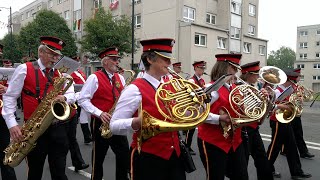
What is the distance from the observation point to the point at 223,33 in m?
33.3

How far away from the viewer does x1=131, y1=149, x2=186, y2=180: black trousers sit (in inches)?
115

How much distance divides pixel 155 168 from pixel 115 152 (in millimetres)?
1817

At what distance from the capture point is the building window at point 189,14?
3083 cm

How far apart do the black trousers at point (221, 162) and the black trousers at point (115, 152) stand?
1236mm

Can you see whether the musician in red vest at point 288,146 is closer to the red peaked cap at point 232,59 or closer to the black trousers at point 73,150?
the red peaked cap at point 232,59

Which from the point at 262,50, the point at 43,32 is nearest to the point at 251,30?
the point at 262,50

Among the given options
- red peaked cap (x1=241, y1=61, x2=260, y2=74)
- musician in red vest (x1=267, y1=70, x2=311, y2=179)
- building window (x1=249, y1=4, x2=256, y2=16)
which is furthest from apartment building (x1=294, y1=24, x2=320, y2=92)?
red peaked cap (x1=241, y1=61, x2=260, y2=74)

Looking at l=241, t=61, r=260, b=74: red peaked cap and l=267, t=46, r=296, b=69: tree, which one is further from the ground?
l=267, t=46, r=296, b=69: tree

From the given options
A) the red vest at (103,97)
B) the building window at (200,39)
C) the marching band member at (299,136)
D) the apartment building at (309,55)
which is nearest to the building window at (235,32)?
the building window at (200,39)

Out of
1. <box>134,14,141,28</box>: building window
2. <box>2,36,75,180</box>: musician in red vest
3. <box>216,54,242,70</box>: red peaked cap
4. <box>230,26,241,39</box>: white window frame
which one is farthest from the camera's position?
<box>230,26,241,39</box>: white window frame

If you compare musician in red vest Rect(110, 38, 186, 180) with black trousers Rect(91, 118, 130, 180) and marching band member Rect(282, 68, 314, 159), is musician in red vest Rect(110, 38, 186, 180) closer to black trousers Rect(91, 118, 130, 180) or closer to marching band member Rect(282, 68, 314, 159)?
black trousers Rect(91, 118, 130, 180)

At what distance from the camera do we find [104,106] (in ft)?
15.9

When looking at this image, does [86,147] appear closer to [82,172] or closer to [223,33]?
[82,172]

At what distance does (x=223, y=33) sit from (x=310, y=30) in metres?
53.4
